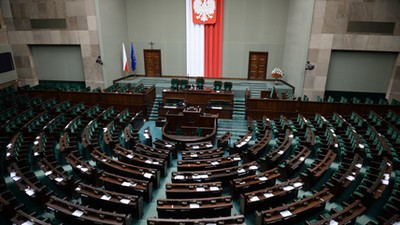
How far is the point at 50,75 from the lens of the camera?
62.6 feet

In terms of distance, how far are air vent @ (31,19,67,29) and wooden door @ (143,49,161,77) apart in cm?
561

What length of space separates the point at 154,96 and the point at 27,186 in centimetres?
976

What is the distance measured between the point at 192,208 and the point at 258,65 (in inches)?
587

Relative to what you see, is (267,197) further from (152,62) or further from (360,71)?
(152,62)

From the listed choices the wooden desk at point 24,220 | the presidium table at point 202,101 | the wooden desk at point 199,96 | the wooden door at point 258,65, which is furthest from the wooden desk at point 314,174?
the wooden door at point 258,65

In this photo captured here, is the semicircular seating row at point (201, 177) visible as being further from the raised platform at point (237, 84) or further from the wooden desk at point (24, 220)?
the raised platform at point (237, 84)

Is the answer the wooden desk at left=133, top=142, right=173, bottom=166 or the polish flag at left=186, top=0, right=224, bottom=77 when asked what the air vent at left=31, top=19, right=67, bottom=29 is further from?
the wooden desk at left=133, top=142, right=173, bottom=166

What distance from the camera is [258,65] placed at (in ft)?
63.2

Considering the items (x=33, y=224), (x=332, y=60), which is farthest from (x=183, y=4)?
(x=33, y=224)

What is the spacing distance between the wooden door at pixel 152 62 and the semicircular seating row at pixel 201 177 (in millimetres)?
8843

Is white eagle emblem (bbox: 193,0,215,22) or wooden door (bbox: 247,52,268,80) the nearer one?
white eagle emblem (bbox: 193,0,215,22)

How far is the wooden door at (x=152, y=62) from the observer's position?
20.0 m

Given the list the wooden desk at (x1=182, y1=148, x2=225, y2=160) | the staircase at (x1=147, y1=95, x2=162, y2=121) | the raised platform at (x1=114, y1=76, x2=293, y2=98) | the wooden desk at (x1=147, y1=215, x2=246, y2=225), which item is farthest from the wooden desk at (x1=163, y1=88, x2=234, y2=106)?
the wooden desk at (x1=147, y1=215, x2=246, y2=225)

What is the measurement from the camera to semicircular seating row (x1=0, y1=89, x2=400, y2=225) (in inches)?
248
